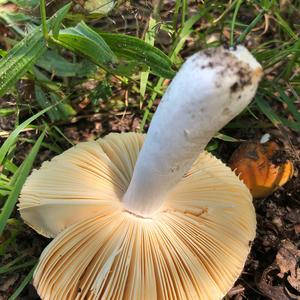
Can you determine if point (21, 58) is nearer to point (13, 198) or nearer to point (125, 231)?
point (13, 198)

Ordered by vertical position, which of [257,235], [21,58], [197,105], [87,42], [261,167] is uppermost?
[87,42]

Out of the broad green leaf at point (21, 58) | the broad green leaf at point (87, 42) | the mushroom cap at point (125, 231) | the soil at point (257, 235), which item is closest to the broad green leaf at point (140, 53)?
the broad green leaf at point (87, 42)

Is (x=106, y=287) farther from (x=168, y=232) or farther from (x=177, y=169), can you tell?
(x=177, y=169)

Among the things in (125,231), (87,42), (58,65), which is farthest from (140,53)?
(125,231)

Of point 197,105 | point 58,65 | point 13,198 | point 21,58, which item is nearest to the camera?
point 197,105

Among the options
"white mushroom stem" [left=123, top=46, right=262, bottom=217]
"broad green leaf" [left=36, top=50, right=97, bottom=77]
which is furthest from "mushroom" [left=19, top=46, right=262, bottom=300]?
"broad green leaf" [left=36, top=50, right=97, bottom=77]

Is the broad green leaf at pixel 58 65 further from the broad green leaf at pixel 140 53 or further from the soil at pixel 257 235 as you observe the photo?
the broad green leaf at pixel 140 53
